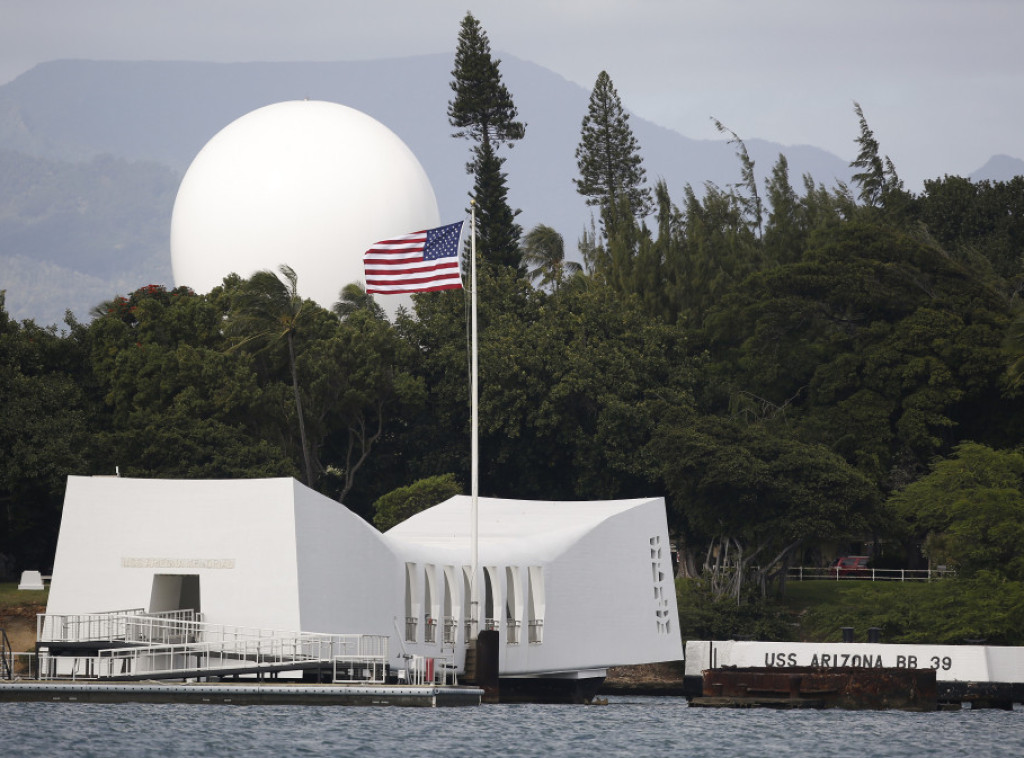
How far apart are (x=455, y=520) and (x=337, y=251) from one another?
24757 millimetres

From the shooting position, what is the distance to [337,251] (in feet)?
235

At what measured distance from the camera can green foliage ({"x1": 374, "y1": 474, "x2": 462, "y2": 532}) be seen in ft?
191

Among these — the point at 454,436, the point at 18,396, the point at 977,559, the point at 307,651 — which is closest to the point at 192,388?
the point at 18,396

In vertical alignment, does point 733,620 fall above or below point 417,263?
below

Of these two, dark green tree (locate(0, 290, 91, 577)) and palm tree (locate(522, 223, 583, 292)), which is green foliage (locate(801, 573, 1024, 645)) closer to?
dark green tree (locate(0, 290, 91, 577))

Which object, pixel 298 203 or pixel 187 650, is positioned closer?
pixel 187 650

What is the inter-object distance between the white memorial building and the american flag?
5370 millimetres

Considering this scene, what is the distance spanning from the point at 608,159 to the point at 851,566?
97.6 ft

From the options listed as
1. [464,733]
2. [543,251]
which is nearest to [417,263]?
[464,733]

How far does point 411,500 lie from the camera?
5847 cm

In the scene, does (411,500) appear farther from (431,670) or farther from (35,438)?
(431,670)

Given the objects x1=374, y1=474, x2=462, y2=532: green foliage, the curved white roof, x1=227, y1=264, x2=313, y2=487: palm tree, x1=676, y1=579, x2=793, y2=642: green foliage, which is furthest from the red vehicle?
x1=227, y1=264, x2=313, y2=487: palm tree

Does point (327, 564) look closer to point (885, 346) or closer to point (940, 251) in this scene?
point (885, 346)

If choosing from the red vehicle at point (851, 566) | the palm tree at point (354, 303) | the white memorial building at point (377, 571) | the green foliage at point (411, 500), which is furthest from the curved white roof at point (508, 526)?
the palm tree at point (354, 303)
